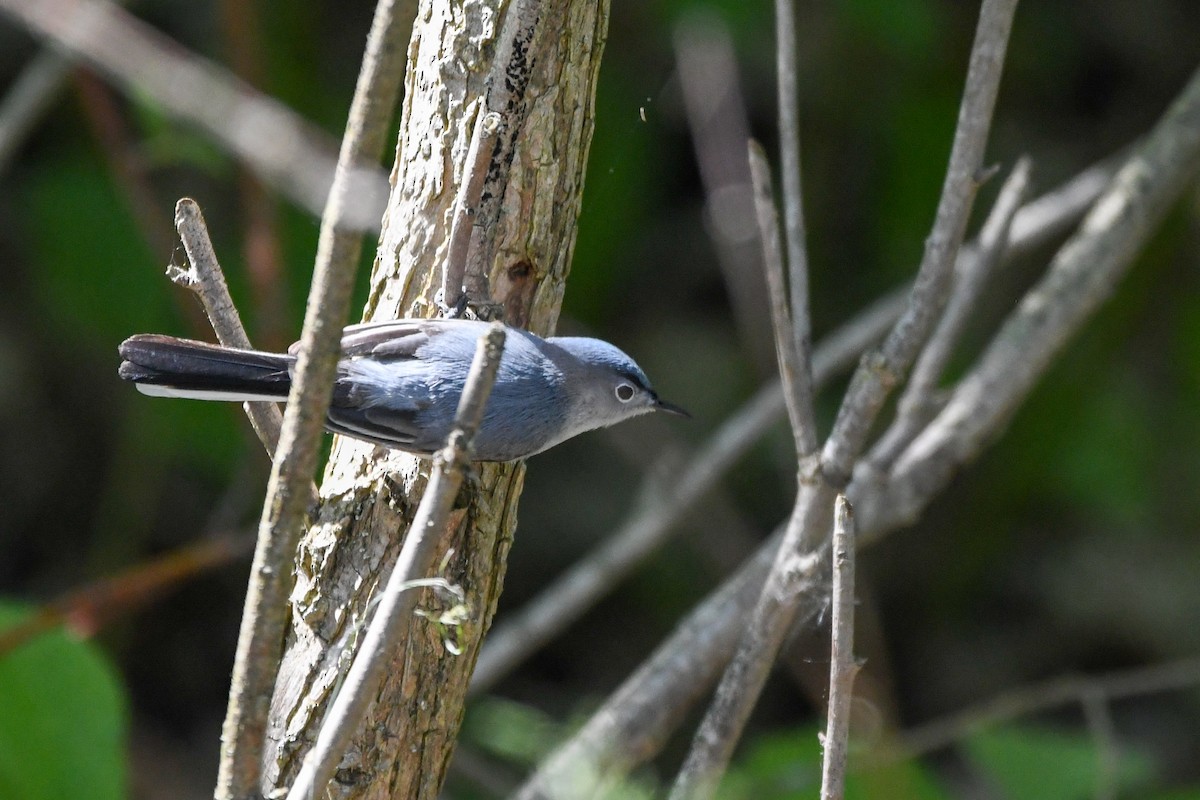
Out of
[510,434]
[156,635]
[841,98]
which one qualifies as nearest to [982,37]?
[510,434]

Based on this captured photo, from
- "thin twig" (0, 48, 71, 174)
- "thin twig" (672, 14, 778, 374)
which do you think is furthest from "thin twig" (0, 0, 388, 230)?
"thin twig" (0, 48, 71, 174)

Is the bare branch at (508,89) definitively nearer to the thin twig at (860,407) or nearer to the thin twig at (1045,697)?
A: the thin twig at (860,407)

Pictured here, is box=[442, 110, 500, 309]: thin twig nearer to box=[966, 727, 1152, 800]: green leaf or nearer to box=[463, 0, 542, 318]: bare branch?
box=[463, 0, 542, 318]: bare branch

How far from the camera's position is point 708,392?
5215mm

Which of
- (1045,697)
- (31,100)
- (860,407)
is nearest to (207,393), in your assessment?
(860,407)

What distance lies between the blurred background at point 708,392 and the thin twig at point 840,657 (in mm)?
2567

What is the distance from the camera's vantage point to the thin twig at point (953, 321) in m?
2.61

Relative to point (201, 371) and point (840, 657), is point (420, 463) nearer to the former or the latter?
point (201, 371)

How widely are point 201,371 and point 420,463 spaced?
473mm

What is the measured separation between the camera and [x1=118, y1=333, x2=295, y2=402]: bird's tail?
225 centimetres

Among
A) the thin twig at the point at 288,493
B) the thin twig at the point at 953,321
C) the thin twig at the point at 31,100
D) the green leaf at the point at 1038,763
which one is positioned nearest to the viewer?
the thin twig at the point at 288,493

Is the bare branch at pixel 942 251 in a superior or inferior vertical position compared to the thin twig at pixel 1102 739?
superior

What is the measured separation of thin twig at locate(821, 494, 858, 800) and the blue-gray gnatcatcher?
0.80m

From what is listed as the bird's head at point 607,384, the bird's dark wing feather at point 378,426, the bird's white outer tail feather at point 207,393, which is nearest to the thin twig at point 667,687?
the bird's head at point 607,384
